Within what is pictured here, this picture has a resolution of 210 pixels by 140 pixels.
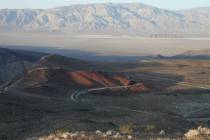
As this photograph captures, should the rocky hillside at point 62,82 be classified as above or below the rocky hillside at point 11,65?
below

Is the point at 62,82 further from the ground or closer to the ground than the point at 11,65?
closer to the ground

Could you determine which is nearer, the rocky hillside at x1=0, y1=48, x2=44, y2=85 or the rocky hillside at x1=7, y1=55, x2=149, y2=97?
the rocky hillside at x1=7, y1=55, x2=149, y2=97

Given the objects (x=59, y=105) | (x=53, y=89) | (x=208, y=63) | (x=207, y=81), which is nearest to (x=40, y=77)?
(x=53, y=89)

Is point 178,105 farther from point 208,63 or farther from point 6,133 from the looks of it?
point 208,63

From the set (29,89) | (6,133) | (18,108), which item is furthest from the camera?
(29,89)

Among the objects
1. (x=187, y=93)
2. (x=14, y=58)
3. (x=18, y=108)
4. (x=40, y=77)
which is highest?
(x=14, y=58)

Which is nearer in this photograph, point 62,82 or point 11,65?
point 62,82

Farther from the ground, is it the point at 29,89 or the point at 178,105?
the point at 29,89

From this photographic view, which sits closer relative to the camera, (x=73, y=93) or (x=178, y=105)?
(x=178, y=105)

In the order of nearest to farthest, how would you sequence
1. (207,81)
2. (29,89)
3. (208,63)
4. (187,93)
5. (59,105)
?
(59,105), (29,89), (187,93), (207,81), (208,63)

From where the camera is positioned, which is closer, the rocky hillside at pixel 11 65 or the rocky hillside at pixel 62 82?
the rocky hillside at pixel 62 82

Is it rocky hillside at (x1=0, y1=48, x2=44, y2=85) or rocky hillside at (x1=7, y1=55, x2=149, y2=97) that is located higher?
rocky hillside at (x1=0, y1=48, x2=44, y2=85)
